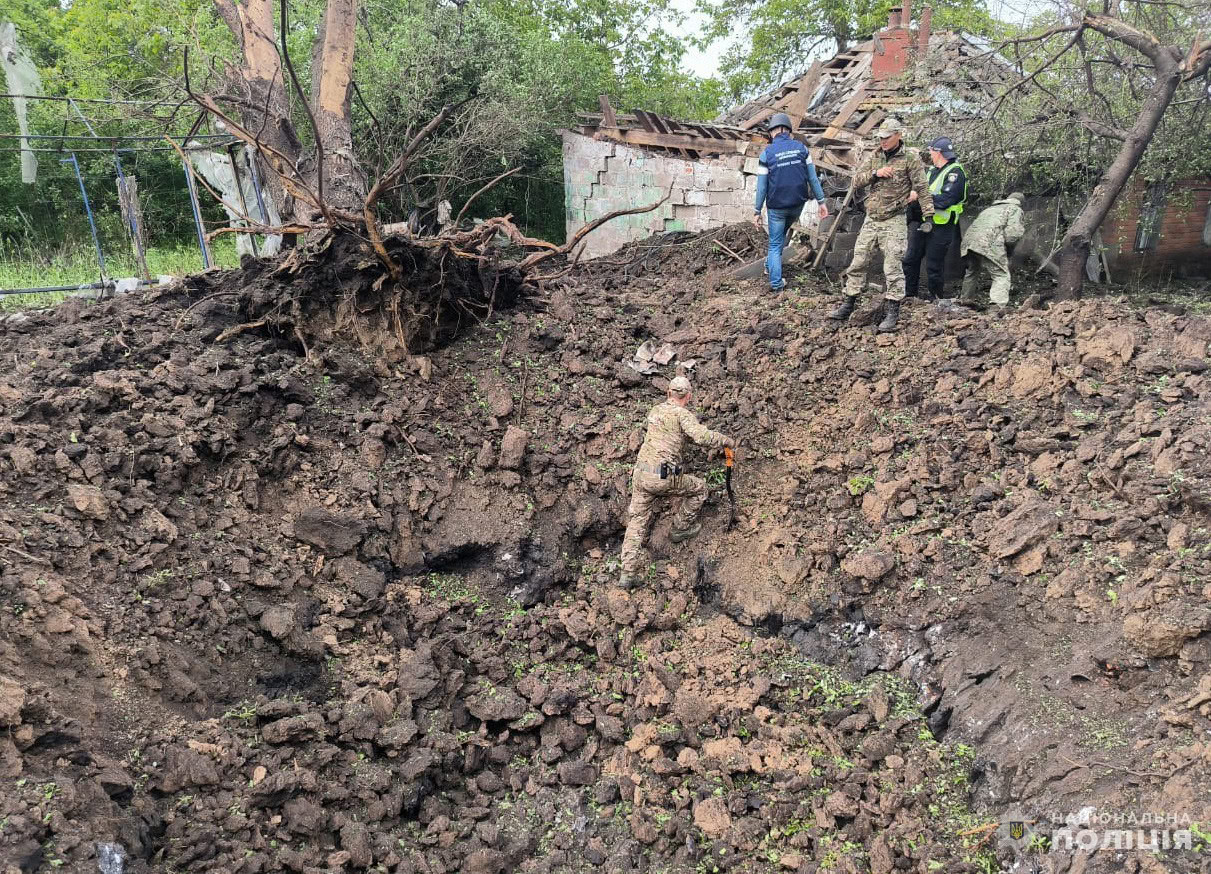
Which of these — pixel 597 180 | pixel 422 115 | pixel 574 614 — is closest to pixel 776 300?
pixel 574 614

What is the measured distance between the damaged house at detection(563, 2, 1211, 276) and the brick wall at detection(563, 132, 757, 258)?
0.05 feet

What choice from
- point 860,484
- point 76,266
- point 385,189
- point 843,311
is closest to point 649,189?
point 843,311

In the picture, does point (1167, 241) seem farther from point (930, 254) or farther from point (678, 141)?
point (678, 141)

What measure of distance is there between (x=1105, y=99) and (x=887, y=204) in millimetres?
2498

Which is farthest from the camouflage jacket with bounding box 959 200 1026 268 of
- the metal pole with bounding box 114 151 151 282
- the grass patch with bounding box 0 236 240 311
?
the metal pole with bounding box 114 151 151 282

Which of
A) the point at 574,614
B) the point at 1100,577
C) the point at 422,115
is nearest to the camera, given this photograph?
the point at 1100,577

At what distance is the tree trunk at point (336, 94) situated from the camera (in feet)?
23.4

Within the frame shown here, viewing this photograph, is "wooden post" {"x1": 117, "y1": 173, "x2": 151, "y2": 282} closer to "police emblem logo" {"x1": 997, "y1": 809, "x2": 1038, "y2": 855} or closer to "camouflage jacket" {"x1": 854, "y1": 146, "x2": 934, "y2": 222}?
"camouflage jacket" {"x1": 854, "y1": 146, "x2": 934, "y2": 222}

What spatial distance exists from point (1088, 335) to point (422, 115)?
9.91 meters

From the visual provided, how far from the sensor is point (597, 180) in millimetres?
11664

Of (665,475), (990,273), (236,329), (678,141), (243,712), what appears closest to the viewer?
(243,712)

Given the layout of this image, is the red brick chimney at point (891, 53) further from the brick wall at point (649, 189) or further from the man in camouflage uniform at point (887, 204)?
the man in camouflage uniform at point (887, 204)

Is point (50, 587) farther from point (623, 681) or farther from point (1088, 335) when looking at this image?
point (1088, 335)

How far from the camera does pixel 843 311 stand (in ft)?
21.5
